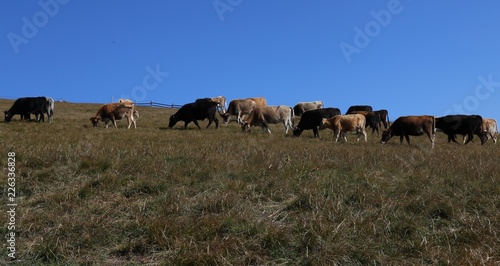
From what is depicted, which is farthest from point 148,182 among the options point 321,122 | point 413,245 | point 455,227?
point 321,122

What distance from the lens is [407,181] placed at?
7.32m

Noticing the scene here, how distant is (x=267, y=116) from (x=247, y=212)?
60.8ft

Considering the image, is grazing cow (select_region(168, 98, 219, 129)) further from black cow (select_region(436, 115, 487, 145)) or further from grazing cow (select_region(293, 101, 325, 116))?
grazing cow (select_region(293, 101, 325, 116))

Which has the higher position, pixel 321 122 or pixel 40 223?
pixel 321 122

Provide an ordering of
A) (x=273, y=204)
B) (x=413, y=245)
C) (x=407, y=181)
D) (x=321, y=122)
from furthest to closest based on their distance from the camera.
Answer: (x=321, y=122)
(x=407, y=181)
(x=273, y=204)
(x=413, y=245)

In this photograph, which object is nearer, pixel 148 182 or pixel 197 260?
pixel 197 260

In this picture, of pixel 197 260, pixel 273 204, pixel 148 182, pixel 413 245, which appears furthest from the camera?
pixel 148 182

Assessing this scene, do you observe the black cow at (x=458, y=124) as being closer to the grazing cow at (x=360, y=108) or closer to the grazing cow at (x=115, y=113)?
the grazing cow at (x=360, y=108)

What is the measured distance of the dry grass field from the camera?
4680 millimetres

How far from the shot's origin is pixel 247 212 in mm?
5676

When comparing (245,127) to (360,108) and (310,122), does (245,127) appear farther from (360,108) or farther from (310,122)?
(360,108)

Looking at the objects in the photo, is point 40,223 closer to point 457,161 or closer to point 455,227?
point 455,227

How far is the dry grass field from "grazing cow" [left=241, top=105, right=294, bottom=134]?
1440 centimetres

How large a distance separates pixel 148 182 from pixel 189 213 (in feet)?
4.43
